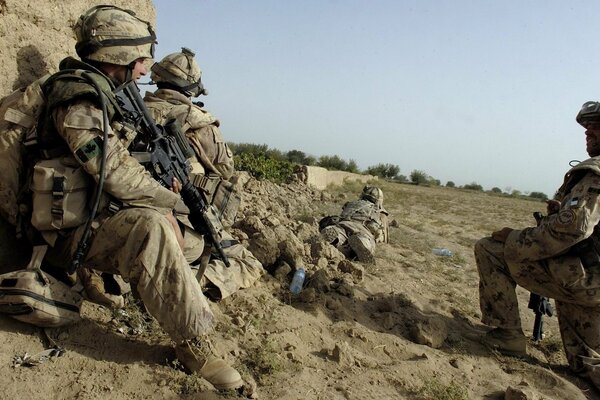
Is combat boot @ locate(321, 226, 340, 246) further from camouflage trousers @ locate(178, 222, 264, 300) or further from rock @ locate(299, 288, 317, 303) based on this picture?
rock @ locate(299, 288, 317, 303)

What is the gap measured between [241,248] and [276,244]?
0.46m

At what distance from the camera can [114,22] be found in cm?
285

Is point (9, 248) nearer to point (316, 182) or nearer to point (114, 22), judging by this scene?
point (114, 22)

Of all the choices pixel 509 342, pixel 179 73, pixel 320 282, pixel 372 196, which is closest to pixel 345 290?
pixel 320 282

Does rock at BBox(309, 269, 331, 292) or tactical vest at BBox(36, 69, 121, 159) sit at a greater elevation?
tactical vest at BBox(36, 69, 121, 159)

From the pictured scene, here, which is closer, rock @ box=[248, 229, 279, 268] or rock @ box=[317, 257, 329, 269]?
rock @ box=[248, 229, 279, 268]

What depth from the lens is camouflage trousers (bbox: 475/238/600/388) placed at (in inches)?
143

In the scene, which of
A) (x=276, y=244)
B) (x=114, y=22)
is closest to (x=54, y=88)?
(x=114, y=22)

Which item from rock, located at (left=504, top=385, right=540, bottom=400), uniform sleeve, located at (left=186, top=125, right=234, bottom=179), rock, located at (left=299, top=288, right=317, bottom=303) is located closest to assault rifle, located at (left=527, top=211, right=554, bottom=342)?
rock, located at (left=504, top=385, right=540, bottom=400)

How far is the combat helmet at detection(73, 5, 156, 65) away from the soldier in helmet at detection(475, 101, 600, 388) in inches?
118

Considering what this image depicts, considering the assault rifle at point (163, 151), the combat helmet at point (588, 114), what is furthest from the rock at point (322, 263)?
the combat helmet at point (588, 114)

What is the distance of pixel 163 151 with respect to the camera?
307 centimetres

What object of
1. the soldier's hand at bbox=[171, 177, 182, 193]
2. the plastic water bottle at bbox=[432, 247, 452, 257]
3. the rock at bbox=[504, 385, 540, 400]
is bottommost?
the rock at bbox=[504, 385, 540, 400]

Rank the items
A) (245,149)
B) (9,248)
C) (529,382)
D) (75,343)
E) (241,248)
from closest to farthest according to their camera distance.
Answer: (75,343) → (9,248) → (529,382) → (241,248) → (245,149)
